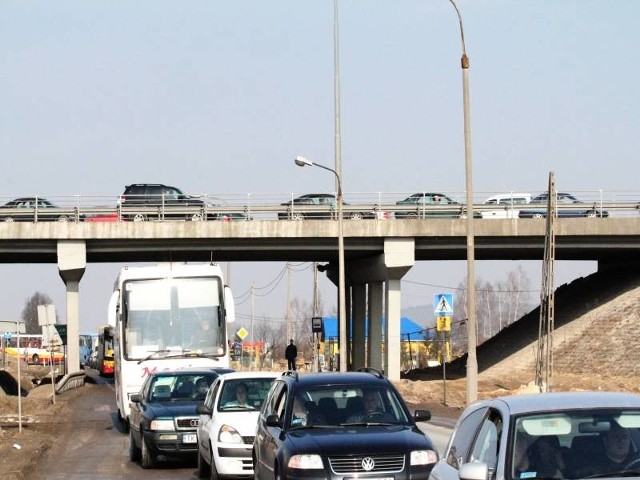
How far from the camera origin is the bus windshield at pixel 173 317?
27578 mm

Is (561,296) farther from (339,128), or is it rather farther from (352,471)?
(352,471)

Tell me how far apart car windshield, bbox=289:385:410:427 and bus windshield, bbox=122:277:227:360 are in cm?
1460

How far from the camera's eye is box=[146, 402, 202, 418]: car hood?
1950 centimetres

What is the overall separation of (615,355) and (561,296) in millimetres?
10026

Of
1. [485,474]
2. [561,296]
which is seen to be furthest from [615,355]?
[485,474]

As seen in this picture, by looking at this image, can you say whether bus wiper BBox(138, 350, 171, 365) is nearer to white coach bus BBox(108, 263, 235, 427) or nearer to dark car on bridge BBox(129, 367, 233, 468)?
white coach bus BBox(108, 263, 235, 427)

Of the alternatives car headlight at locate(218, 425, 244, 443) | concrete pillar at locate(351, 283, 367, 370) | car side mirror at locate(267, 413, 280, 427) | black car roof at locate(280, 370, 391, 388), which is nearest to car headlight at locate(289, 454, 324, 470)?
car side mirror at locate(267, 413, 280, 427)

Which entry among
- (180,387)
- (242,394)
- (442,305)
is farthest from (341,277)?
(242,394)

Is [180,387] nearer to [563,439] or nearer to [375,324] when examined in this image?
[563,439]

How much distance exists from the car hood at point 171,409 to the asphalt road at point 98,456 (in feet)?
2.91

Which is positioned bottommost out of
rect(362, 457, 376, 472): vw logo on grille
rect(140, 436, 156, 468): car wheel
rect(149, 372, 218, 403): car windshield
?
rect(140, 436, 156, 468): car wheel

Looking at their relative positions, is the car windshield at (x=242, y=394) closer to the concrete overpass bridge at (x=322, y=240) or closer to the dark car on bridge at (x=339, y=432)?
the dark car on bridge at (x=339, y=432)

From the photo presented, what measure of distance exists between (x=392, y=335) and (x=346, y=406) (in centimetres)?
3848

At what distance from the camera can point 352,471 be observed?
466 inches
